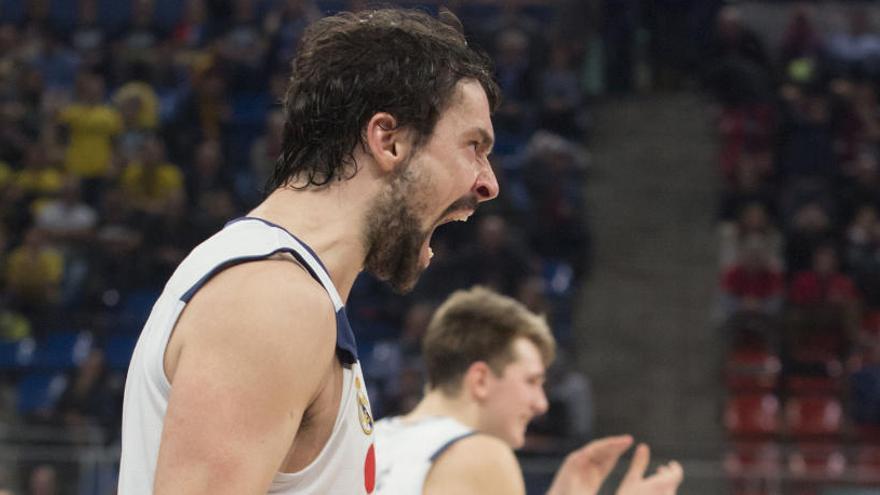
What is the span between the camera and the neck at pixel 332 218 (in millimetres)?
2016

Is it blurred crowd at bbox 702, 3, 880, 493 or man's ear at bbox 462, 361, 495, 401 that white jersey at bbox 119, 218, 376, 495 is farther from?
blurred crowd at bbox 702, 3, 880, 493

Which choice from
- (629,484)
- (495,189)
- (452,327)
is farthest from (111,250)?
(495,189)

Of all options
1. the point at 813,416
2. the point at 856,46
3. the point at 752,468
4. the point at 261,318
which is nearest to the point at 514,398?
the point at 261,318

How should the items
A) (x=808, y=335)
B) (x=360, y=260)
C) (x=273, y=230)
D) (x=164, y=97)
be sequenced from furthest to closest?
(x=164, y=97), (x=808, y=335), (x=360, y=260), (x=273, y=230)

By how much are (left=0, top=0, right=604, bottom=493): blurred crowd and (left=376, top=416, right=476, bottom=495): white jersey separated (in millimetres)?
4656

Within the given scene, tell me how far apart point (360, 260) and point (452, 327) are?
2723mm

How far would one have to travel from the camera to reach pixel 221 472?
1.73m

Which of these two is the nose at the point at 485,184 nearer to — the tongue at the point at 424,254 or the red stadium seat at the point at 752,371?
the tongue at the point at 424,254

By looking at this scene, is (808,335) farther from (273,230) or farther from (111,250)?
(273,230)

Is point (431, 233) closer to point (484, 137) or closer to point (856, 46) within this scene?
point (484, 137)

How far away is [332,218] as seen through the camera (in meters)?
2.04

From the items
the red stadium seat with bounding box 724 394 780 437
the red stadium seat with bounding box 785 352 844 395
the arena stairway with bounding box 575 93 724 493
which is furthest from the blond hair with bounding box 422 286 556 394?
the red stadium seat with bounding box 785 352 844 395

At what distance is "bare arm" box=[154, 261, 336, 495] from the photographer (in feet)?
5.67

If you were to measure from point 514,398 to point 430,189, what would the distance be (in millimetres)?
2675
